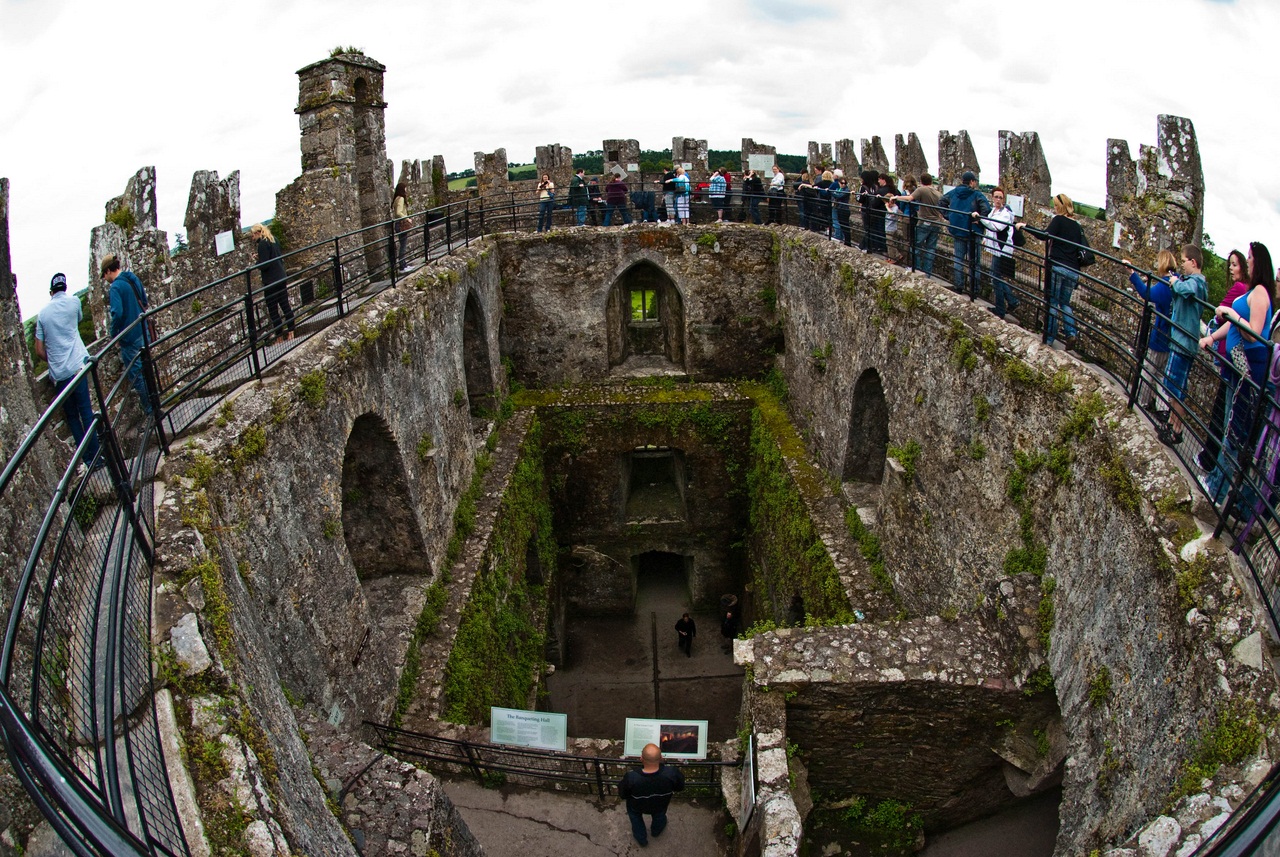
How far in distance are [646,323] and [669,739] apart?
10.8 m

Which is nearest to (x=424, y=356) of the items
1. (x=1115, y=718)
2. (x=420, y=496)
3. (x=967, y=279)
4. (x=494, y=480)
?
(x=420, y=496)

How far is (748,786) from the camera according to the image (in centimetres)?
625

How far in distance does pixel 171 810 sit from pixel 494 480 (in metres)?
8.67

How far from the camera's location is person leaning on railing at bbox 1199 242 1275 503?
4562 millimetres

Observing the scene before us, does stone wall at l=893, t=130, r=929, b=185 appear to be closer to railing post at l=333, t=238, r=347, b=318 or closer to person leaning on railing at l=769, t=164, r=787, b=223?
person leaning on railing at l=769, t=164, r=787, b=223

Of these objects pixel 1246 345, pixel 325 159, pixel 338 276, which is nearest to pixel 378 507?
pixel 338 276

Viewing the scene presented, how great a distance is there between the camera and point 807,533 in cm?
1059

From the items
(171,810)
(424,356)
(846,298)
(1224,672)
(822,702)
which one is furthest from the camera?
(846,298)

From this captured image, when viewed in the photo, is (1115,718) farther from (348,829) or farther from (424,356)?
(424,356)

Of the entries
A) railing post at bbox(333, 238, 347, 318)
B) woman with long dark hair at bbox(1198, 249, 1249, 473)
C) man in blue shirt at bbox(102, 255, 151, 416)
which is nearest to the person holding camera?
railing post at bbox(333, 238, 347, 318)

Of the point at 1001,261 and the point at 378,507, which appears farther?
the point at 378,507

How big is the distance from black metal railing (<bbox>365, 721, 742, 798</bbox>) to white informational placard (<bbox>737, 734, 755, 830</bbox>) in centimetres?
41

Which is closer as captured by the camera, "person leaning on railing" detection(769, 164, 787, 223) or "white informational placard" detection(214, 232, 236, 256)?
"white informational placard" detection(214, 232, 236, 256)

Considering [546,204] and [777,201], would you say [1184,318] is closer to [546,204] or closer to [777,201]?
[777,201]
